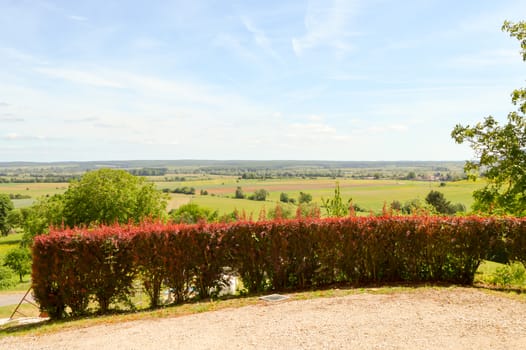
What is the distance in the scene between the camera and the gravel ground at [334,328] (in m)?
5.85

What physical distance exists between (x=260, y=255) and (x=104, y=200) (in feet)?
93.1

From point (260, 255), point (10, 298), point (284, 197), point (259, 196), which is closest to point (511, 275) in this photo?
point (260, 255)

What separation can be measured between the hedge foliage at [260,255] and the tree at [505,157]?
6.98m

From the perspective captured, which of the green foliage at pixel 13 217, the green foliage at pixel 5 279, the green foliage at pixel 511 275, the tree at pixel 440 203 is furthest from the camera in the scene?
the green foliage at pixel 13 217

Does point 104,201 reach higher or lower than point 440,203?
higher

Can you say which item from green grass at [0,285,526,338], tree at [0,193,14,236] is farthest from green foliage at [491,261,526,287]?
tree at [0,193,14,236]

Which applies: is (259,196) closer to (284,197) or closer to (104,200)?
(284,197)

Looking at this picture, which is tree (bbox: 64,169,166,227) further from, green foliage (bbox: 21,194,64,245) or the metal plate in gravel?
the metal plate in gravel

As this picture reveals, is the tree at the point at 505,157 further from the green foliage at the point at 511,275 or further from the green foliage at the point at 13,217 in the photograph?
the green foliage at the point at 13,217

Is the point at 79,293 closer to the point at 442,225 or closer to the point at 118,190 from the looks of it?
the point at 442,225

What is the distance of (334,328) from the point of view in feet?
21.0

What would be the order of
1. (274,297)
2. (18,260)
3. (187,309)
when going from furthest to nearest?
(18,260)
(274,297)
(187,309)

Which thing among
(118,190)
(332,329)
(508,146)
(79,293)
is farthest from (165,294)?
(118,190)

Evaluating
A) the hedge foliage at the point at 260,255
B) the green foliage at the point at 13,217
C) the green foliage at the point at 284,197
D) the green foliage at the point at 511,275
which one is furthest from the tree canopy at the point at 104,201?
the green foliage at the point at 284,197
